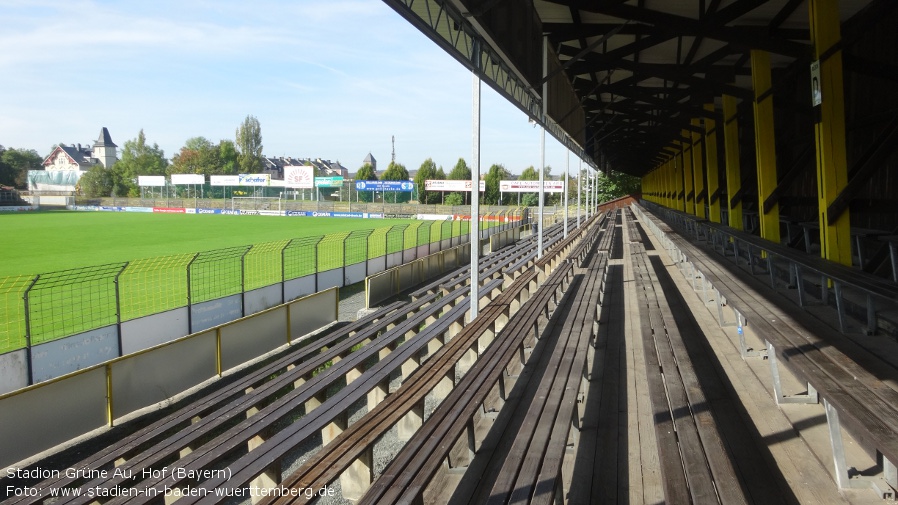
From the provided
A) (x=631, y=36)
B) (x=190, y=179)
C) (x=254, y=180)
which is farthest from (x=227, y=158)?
(x=631, y=36)

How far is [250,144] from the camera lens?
10256 cm

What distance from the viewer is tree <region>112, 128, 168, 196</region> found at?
300ft

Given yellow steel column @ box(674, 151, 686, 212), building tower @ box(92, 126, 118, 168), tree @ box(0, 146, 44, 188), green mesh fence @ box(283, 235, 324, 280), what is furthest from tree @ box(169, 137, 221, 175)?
yellow steel column @ box(674, 151, 686, 212)

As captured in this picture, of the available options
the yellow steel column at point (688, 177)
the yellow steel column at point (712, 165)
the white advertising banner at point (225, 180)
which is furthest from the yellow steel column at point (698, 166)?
the white advertising banner at point (225, 180)

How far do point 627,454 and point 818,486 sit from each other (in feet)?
3.17

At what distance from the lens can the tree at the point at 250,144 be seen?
101250 mm

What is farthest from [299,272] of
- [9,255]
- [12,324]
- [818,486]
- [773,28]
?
[818,486]

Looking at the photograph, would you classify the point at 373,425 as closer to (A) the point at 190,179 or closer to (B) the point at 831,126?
(B) the point at 831,126

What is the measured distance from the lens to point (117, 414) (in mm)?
7363

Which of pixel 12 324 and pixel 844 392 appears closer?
pixel 844 392

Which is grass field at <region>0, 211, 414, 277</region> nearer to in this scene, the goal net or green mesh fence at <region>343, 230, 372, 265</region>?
green mesh fence at <region>343, 230, 372, 265</region>

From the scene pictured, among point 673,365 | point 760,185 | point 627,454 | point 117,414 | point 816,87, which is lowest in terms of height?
point 117,414

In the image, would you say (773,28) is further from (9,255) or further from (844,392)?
(9,255)

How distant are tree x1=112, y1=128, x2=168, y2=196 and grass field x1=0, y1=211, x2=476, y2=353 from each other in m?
52.9
